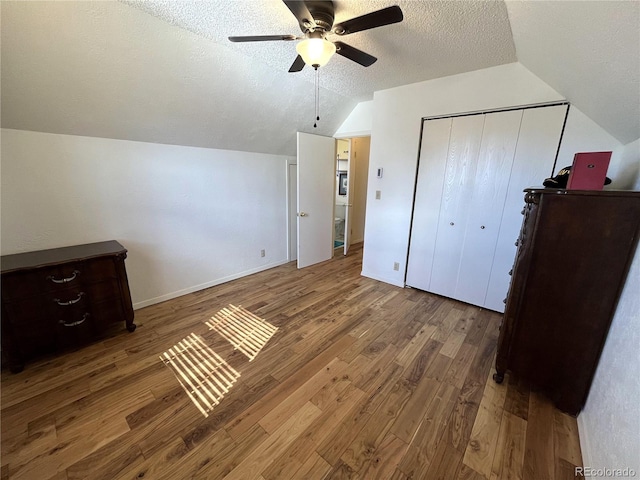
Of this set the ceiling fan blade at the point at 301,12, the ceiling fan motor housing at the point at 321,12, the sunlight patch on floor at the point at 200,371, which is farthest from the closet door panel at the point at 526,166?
the sunlight patch on floor at the point at 200,371

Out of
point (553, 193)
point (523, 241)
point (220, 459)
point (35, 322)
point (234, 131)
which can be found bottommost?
point (220, 459)

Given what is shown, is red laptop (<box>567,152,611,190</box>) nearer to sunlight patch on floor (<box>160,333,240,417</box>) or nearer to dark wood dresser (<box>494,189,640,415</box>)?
dark wood dresser (<box>494,189,640,415</box>)

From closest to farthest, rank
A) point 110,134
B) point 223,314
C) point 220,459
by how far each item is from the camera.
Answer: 1. point 220,459
2. point 110,134
3. point 223,314

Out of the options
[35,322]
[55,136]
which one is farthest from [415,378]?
[55,136]

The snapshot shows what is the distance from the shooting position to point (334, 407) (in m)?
1.56

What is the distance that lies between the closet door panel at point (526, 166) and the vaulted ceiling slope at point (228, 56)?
0.22 m

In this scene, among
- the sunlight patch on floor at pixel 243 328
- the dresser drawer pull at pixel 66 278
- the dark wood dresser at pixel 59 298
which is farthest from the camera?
the sunlight patch on floor at pixel 243 328

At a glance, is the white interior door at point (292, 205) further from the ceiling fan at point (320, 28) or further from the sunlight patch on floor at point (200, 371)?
the ceiling fan at point (320, 28)

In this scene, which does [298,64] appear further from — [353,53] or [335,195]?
[335,195]

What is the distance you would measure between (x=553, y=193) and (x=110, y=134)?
133 inches

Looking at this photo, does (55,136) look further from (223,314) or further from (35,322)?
(223,314)

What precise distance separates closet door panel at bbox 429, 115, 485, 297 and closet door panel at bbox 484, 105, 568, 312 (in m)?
0.34

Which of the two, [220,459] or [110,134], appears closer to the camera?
[220,459]

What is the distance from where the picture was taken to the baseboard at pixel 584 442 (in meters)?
1.23
